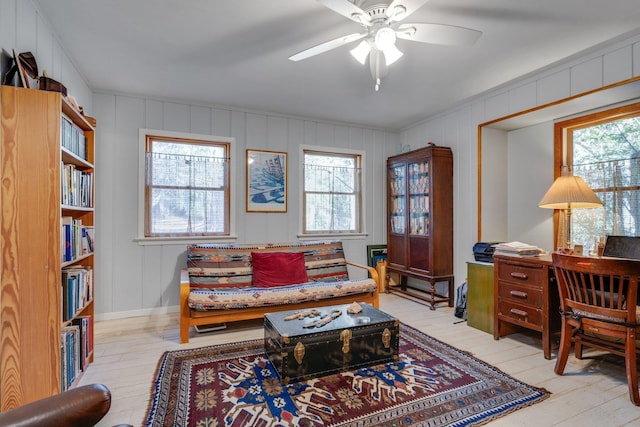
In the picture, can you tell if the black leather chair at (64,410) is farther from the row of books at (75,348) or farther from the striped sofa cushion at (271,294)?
the striped sofa cushion at (271,294)

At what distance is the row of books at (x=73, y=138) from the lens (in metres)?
2.03

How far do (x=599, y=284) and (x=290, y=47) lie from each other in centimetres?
284

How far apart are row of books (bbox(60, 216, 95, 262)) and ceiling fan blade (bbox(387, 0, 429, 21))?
89.2 inches

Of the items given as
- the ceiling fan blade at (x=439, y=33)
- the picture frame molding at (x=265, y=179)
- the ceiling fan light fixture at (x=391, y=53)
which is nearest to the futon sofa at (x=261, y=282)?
the picture frame molding at (x=265, y=179)

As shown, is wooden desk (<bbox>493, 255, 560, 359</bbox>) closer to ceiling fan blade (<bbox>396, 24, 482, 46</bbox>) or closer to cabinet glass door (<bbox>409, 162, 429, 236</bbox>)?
cabinet glass door (<bbox>409, 162, 429, 236</bbox>)

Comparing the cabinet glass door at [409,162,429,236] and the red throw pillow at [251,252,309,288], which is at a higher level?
the cabinet glass door at [409,162,429,236]

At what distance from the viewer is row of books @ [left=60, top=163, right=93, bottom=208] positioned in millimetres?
2022

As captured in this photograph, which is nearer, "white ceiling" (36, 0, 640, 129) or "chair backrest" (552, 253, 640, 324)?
"chair backrest" (552, 253, 640, 324)

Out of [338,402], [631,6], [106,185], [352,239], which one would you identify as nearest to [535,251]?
[631,6]

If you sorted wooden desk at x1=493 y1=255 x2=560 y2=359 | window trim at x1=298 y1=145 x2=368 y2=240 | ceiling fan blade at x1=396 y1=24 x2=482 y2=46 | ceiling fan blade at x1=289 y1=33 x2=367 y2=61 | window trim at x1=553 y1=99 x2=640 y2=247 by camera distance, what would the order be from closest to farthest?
ceiling fan blade at x1=396 y1=24 x2=482 y2=46 < ceiling fan blade at x1=289 y1=33 x2=367 y2=61 < wooden desk at x1=493 y1=255 x2=560 y2=359 < window trim at x1=553 y1=99 x2=640 y2=247 < window trim at x1=298 y1=145 x2=368 y2=240

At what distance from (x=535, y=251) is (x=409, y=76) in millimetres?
1964

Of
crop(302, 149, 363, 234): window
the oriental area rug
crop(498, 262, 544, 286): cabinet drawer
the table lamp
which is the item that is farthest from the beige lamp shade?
crop(302, 149, 363, 234): window

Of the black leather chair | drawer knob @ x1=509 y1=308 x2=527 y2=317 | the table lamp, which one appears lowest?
drawer knob @ x1=509 y1=308 x2=527 y2=317

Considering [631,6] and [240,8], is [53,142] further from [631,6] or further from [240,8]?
[631,6]
